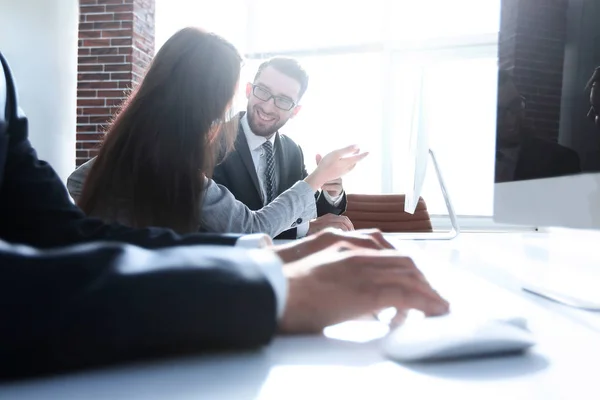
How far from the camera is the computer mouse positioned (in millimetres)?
361

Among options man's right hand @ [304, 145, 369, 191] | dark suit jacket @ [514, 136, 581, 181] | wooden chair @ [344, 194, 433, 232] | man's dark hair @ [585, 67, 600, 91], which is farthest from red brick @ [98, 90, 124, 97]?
man's dark hair @ [585, 67, 600, 91]

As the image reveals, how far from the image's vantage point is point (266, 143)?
8.02ft

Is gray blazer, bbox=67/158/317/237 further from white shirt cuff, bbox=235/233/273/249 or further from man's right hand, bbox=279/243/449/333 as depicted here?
man's right hand, bbox=279/243/449/333

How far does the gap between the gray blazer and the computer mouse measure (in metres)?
0.89

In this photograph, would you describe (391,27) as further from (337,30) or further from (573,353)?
(573,353)

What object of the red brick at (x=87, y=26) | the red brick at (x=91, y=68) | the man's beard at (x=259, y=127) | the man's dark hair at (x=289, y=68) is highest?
the red brick at (x=87, y=26)

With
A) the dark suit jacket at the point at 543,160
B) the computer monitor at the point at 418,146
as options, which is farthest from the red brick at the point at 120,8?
the dark suit jacket at the point at 543,160

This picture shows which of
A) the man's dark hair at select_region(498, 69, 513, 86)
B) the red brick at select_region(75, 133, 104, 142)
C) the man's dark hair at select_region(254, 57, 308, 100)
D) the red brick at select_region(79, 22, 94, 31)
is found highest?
the red brick at select_region(79, 22, 94, 31)

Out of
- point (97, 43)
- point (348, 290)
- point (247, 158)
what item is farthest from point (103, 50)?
point (348, 290)

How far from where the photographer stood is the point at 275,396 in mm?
301

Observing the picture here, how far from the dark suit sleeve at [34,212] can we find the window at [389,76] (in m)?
3.81

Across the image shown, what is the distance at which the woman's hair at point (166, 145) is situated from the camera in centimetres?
111

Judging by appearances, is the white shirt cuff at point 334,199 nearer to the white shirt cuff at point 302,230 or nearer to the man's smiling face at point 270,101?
the white shirt cuff at point 302,230

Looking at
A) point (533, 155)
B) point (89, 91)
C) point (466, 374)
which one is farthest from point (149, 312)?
point (89, 91)
